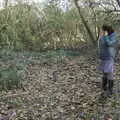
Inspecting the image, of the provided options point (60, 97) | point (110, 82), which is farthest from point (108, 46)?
point (60, 97)

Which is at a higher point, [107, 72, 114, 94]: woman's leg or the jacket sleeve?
the jacket sleeve

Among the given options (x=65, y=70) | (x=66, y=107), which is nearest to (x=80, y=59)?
(x=65, y=70)

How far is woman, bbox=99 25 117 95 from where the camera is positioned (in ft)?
24.2

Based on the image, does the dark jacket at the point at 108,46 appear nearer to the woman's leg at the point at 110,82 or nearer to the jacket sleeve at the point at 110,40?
the jacket sleeve at the point at 110,40

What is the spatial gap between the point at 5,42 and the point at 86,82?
7689 millimetres

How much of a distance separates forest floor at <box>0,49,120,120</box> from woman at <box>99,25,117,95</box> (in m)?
0.41

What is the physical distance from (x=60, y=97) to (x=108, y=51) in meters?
1.56

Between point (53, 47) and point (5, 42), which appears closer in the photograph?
point (5, 42)

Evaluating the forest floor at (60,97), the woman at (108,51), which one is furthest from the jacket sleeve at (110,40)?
the forest floor at (60,97)

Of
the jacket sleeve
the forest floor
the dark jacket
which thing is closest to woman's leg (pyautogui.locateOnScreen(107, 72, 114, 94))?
the forest floor

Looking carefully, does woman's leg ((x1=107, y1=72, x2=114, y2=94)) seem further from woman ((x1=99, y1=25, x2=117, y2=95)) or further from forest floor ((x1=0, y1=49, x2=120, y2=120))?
forest floor ((x1=0, y1=49, x2=120, y2=120))

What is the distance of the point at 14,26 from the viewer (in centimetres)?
1661

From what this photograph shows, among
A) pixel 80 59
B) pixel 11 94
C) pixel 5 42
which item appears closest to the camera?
pixel 11 94

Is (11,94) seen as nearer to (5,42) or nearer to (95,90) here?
(95,90)
